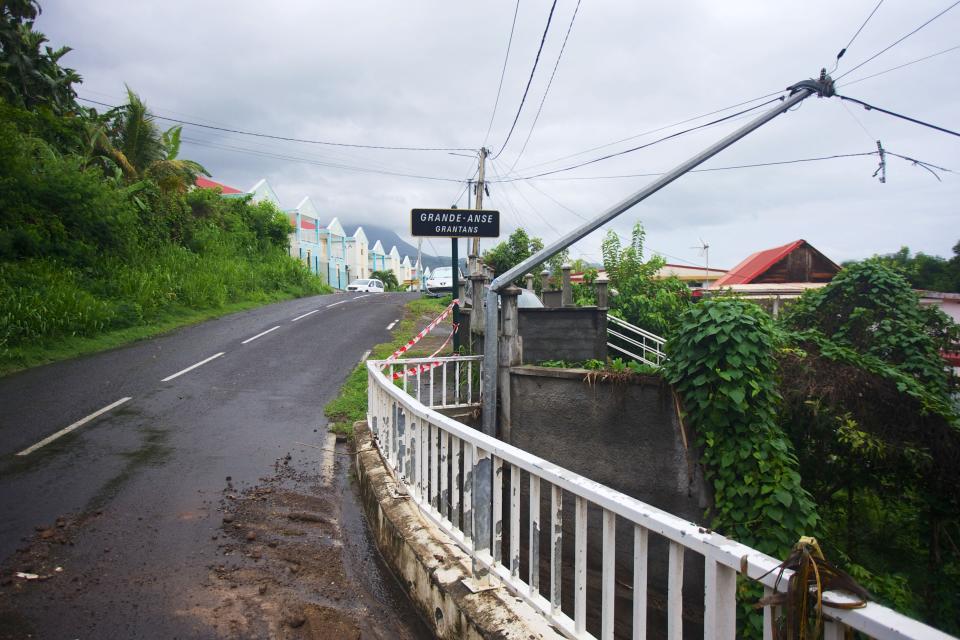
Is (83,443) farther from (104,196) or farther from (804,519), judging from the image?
(104,196)

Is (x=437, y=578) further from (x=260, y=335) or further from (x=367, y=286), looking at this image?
(x=367, y=286)

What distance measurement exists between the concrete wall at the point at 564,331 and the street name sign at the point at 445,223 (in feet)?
5.54

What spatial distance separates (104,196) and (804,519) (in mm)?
18339

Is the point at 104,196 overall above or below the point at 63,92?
below

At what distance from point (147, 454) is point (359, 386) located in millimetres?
4171

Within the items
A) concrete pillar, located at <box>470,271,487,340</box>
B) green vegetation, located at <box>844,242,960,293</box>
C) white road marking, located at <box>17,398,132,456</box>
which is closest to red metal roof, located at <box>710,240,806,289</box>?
green vegetation, located at <box>844,242,960,293</box>

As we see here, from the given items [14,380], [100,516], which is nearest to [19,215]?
[14,380]

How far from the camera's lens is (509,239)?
25000mm

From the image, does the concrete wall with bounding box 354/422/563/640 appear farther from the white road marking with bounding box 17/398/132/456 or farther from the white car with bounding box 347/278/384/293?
the white car with bounding box 347/278/384/293

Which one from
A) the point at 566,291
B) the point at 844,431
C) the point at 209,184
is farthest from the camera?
the point at 209,184

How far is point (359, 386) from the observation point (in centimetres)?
1054

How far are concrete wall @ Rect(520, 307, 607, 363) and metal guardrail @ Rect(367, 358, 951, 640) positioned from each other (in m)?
5.28

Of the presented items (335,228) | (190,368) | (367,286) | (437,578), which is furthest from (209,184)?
(437,578)

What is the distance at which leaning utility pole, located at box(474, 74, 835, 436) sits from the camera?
→ 25.6 feet
